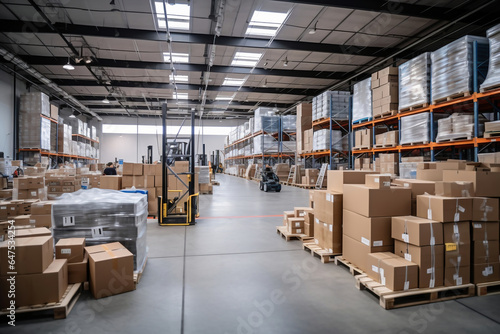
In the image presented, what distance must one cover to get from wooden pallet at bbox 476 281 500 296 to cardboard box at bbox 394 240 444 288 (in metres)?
0.40

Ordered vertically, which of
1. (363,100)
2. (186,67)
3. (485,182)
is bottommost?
(485,182)

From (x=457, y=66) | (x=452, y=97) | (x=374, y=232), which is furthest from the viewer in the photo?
(x=452, y=97)

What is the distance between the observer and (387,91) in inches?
360

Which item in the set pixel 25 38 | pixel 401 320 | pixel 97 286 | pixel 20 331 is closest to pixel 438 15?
pixel 401 320

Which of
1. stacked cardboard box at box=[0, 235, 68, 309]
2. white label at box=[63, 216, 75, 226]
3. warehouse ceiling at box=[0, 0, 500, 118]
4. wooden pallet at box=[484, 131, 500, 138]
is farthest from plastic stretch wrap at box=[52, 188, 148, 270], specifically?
wooden pallet at box=[484, 131, 500, 138]

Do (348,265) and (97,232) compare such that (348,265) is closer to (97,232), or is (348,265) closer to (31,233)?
(97,232)

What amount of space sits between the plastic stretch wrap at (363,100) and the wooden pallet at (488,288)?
7.78m

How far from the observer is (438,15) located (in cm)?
883

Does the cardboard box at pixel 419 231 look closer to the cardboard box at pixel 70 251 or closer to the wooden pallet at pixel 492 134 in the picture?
the cardboard box at pixel 70 251

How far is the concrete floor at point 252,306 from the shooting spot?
2367 mm

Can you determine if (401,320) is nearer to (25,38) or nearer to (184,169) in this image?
(184,169)

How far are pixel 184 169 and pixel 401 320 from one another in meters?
5.93

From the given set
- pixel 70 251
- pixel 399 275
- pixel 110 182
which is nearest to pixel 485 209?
pixel 399 275

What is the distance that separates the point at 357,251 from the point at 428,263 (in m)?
0.74
